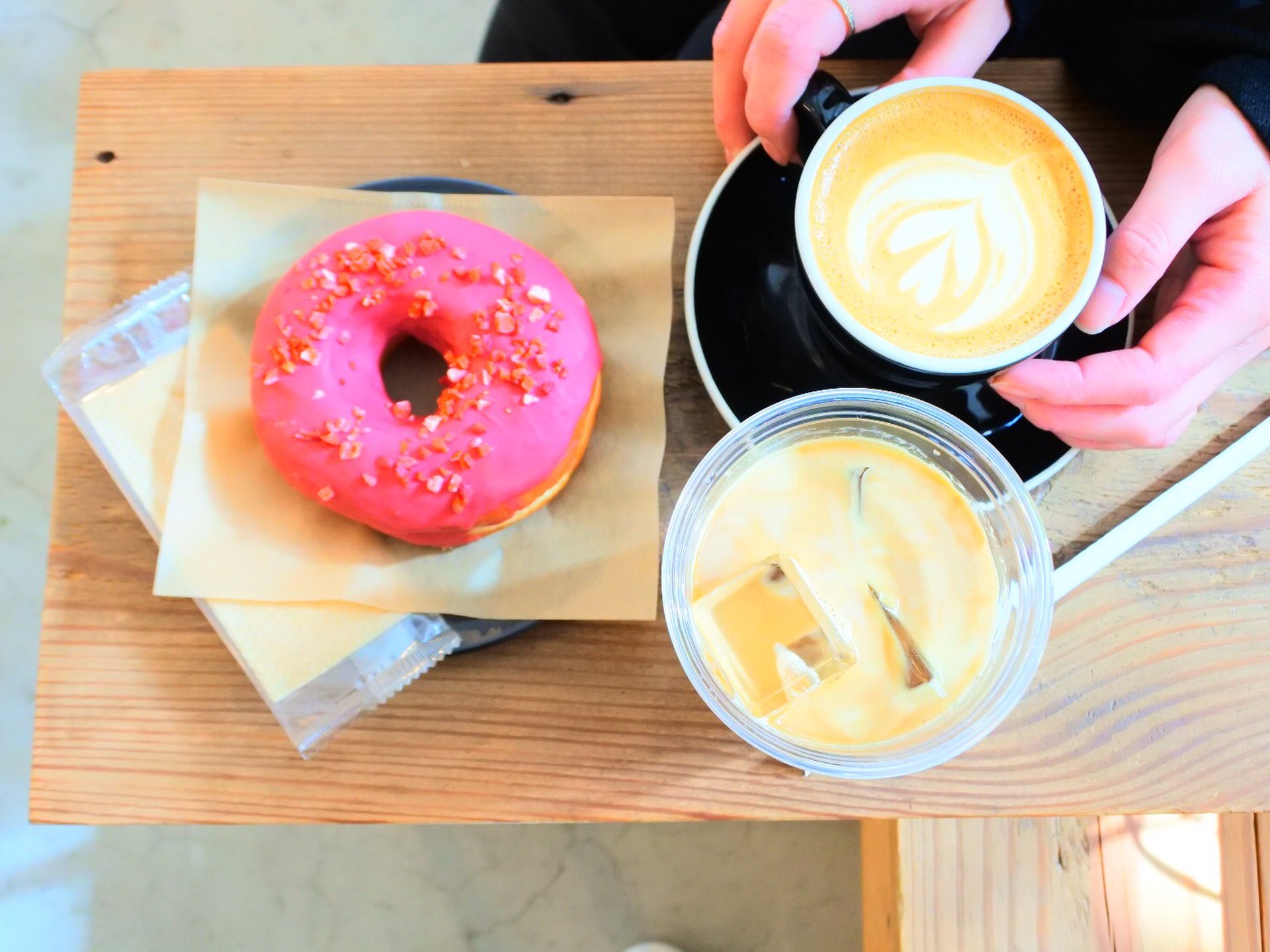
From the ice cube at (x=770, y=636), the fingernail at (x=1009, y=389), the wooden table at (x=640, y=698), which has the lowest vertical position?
the wooden table at (x=640, y=698)

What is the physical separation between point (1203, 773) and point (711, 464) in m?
0.47

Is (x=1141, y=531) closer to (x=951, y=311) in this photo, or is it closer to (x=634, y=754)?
(x=951, y=311)

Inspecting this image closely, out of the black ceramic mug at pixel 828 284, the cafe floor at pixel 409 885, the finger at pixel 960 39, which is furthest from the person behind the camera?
the cafe floor at pixel 409 885

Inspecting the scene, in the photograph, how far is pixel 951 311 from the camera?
0.59 m

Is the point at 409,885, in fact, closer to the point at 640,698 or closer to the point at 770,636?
the point at 640,698

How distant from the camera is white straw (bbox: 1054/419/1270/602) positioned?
720 millimetres

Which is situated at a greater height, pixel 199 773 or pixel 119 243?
pixel 119 243

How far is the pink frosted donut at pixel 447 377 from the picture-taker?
0.67 meters

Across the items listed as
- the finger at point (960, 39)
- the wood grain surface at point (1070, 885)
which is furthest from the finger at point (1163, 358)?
the wood grain surface at point (1070, 885)

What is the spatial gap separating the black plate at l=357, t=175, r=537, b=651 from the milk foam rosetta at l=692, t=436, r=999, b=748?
159mm

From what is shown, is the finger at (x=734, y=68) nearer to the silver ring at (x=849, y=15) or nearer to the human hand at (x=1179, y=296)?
the silver ring at (x=849, y=15)

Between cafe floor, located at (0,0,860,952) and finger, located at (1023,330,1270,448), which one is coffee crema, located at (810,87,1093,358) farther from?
cafe floor, located at (0,0,860,952)

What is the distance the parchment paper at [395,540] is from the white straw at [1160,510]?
33cm

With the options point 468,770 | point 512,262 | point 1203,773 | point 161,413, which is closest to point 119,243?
point 161,413
